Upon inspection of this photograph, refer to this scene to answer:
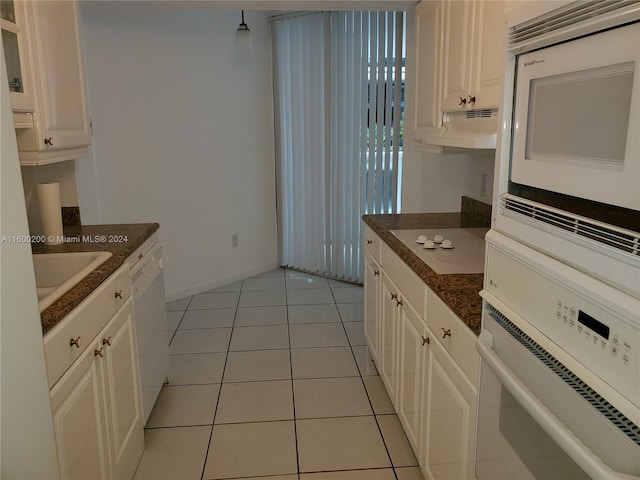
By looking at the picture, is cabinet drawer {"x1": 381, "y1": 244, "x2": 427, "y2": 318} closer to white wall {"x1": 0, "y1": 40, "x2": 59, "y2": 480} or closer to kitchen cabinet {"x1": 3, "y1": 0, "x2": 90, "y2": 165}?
white wall {"x1": 0, "y1": 40, "x2": 59, "y2": 480}

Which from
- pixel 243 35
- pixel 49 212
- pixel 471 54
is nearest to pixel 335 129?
pixel 243 35

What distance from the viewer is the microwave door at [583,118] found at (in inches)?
29.3

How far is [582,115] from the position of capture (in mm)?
867

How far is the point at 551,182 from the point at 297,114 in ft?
12.9

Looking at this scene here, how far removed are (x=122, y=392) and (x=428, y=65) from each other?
7.06 ft

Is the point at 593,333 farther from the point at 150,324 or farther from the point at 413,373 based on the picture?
the point at 150,324

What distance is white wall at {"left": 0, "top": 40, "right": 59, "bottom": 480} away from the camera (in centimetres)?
88

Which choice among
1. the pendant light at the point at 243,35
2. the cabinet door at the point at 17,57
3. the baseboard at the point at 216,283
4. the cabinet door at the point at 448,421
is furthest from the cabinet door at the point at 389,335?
the pendant light at the point at 243,35

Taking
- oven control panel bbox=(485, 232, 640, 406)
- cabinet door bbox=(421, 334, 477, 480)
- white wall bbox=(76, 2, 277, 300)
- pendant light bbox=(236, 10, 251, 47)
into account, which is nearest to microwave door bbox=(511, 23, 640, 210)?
oven control panel bbox=(485, 232, 640, 406)

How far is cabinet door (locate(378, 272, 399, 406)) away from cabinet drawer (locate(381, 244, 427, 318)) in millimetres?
60

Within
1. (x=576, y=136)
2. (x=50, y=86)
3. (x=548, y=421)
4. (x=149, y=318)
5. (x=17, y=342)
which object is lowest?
(x=149, y=318)

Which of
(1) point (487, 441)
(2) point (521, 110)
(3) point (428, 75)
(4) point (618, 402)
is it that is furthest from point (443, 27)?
(4) point (618, 402)

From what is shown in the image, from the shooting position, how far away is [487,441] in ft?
4.16

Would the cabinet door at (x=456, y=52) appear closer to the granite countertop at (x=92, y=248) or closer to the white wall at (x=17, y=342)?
the granite countertop at (x=92, y=248)
